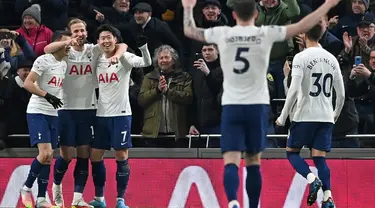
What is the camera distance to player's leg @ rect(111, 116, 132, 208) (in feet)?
47.2

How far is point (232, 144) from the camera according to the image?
11219 millimetres

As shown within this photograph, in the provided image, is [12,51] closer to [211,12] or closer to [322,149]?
[211,12]

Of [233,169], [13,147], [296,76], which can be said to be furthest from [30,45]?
[233,169]

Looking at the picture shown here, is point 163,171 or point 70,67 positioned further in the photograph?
point 163,171

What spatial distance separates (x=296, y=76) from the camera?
524 inches

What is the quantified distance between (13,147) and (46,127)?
8.36 ft

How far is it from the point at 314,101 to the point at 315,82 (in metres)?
0.26

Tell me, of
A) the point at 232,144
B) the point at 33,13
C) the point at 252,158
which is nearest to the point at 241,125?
the point at 232,144

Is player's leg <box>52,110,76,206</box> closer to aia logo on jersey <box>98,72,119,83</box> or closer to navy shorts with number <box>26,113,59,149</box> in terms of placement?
navy shorts with number <box>26,113,59,149</box>

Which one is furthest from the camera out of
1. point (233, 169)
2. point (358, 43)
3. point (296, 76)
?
point (358, 43)

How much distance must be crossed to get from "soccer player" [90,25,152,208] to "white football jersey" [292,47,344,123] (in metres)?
2.31

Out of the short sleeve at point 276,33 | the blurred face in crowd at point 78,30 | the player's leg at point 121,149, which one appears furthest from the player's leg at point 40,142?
the short sleeve at point 276,33

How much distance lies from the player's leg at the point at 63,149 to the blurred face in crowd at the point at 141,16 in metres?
2.98

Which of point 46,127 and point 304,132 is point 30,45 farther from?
point 304,132
